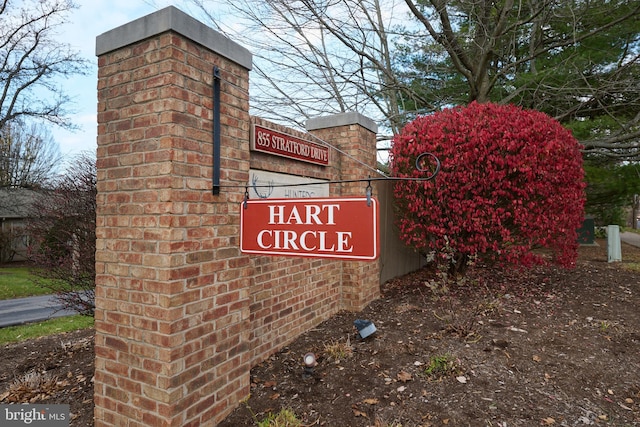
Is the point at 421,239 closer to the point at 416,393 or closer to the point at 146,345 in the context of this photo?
the point at 416,393

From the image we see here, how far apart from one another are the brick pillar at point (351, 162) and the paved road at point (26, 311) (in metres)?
5.59

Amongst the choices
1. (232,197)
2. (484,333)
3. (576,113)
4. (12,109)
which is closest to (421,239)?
(484,333)

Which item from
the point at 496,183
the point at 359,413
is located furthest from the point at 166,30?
the point at 496,183

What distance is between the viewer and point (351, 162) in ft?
16.9

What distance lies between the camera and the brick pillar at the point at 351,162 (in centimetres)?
509

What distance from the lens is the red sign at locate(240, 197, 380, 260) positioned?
2230 millimetres

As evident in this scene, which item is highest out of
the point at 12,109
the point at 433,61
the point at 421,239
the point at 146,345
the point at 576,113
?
the point at 12,109

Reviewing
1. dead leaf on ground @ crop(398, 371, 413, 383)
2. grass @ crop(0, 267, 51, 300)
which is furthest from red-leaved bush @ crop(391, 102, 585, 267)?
grass @ crop(0, 267, 51, 300)

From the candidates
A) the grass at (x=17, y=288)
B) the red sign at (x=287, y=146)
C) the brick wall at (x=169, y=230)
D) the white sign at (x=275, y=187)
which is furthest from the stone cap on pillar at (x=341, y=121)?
the grass at (x=17, y=288)

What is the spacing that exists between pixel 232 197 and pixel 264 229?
0.48 meters

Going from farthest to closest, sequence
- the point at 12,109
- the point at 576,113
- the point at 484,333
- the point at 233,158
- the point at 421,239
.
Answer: the point at 12,109 → the point at 576,113 → the point at 421,239 → the point at 484,333 → the point at 233,158

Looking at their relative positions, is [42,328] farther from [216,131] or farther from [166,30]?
[166,30]

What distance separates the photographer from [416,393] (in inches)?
112

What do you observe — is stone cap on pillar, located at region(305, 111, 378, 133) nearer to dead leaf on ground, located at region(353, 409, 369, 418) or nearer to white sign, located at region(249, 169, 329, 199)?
white sign, located at region(249, 169, 329, 199)
